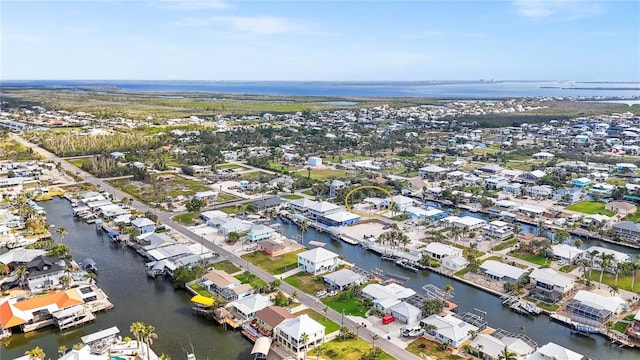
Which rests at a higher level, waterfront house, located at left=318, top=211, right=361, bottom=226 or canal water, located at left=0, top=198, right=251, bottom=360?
waterfront house, located at left=318, top=211, right=361, bottom=226

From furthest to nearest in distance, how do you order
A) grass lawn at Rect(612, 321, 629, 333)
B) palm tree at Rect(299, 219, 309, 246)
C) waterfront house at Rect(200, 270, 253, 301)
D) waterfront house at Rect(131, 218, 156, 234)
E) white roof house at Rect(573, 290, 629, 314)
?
palm tree at Rect(299, 219, 309, 246), waterfront house at Rect(131, 218, 156, 234), waterfront house at Rect(200, 270, 253, 301), white roof house at Rect(573, 290, 629, 314), grass lawn at Rect(612, 321, 629, 333)

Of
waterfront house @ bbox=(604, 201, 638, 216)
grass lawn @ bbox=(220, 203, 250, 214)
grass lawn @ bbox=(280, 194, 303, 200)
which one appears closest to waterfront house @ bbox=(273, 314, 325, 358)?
grass lawn @ bbox=(220, 203, 250, 214)

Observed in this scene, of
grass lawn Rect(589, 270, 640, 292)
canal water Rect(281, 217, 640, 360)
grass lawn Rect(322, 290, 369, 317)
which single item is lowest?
canal water Rect(281, 217, 640, 360)

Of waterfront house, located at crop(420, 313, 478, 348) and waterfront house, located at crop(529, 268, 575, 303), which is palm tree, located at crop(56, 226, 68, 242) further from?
waterfront house, located at crop(529, 268, 575, 303)

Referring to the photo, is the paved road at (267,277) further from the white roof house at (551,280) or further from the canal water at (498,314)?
the white roof house at (551,280)

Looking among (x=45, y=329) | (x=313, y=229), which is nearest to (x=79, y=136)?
(x=313, y=229)

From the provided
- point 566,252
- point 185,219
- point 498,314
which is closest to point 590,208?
point 566,252

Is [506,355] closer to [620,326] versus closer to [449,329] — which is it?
[449,329]
